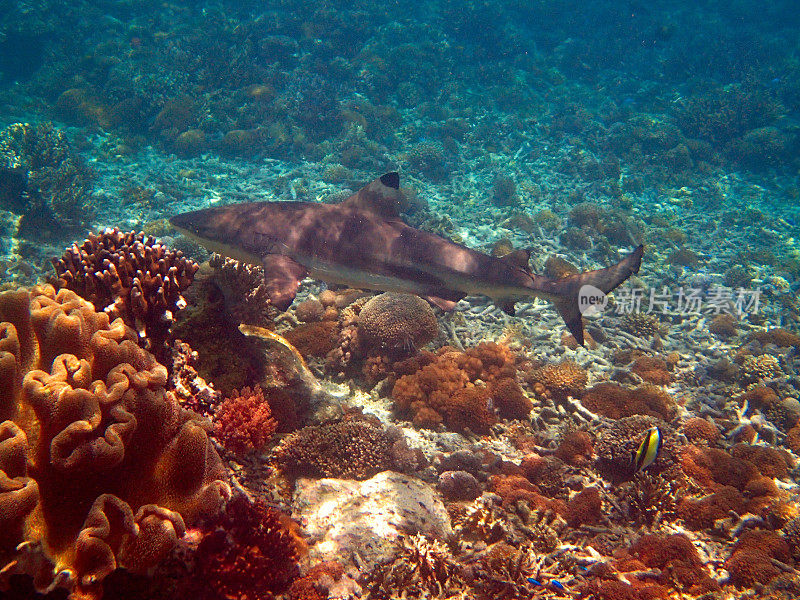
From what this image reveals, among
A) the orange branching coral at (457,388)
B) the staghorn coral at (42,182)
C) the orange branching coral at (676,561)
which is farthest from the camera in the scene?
the staghorn coral at (42,182)

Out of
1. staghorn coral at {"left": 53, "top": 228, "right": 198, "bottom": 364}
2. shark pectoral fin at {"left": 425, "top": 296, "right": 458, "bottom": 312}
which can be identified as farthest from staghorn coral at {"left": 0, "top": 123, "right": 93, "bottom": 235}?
shark pectoral fin at {"left": 425, "top": 296, "right": 458, "bottom": 312}

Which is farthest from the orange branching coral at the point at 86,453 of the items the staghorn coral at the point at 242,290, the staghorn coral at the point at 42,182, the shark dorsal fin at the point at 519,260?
the staghorn coral at the point at 42,182

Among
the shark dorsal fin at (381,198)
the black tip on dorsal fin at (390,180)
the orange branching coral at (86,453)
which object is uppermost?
the black tip on dorsal fin at (390,180)

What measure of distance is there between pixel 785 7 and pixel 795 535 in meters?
62.6

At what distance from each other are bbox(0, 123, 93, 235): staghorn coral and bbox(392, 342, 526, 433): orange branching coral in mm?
14266

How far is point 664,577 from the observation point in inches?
167

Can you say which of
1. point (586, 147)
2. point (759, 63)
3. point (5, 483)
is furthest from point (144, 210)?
point (759, 63)

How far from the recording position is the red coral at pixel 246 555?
2.51m

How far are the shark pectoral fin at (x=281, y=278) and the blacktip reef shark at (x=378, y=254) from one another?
3cm

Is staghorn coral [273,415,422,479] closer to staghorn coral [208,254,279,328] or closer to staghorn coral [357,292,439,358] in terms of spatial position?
staghorn coral [208,254,279,328]

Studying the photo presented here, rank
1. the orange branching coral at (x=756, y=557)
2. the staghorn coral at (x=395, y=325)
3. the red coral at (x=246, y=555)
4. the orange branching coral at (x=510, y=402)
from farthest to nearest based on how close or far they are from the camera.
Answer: the staghorn coral at (x=395, y=325)
the orange branching coral at (x=510, y=402)
the orange branching coral at (x=756, y=557)
the red coral at (x=246, y=555)

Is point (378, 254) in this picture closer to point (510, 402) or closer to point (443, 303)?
point (443, 303)

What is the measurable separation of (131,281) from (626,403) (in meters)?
8.34

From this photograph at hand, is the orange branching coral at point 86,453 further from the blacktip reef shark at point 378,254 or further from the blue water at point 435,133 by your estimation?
the blue water at point 435,133
